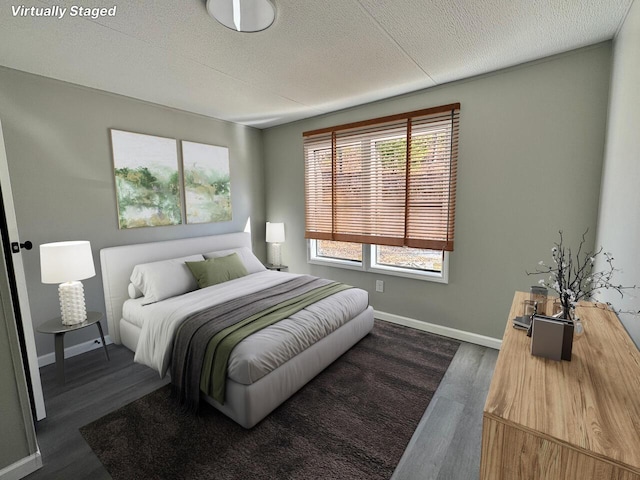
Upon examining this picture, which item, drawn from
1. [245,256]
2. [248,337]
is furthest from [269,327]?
[245,256]

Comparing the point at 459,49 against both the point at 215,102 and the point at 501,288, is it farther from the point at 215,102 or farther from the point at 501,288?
the point at 215,102

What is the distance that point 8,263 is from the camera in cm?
189

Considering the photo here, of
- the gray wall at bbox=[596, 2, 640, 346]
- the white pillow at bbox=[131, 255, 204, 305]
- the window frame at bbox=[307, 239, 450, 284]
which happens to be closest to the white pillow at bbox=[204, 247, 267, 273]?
the white pillow at bbox=[131, 255, 204, 305]

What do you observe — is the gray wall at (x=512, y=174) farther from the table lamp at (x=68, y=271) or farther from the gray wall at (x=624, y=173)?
the table lamp at (x=68, y=271)

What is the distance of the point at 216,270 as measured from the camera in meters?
3.20

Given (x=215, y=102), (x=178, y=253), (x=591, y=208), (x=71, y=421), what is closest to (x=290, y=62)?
(x=215, y=102)

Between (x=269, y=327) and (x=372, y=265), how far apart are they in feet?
5.94

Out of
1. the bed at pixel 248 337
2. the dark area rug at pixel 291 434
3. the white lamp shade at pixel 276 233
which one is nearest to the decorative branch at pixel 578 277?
the dark area rug at pixel 291 434

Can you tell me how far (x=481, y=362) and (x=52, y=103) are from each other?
4.42 meters

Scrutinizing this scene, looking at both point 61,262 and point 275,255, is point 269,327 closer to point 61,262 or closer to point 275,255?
point 61,262

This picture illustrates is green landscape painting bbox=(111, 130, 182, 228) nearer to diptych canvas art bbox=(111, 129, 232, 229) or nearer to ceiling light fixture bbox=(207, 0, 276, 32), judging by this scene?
diptych canvas art bbox=(111, 129, 232, 229)

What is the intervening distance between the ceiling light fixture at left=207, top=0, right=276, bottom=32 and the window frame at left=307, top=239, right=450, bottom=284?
8.07ft

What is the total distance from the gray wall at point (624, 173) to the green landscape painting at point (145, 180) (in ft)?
12.6

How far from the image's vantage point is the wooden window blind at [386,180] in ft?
9.71
